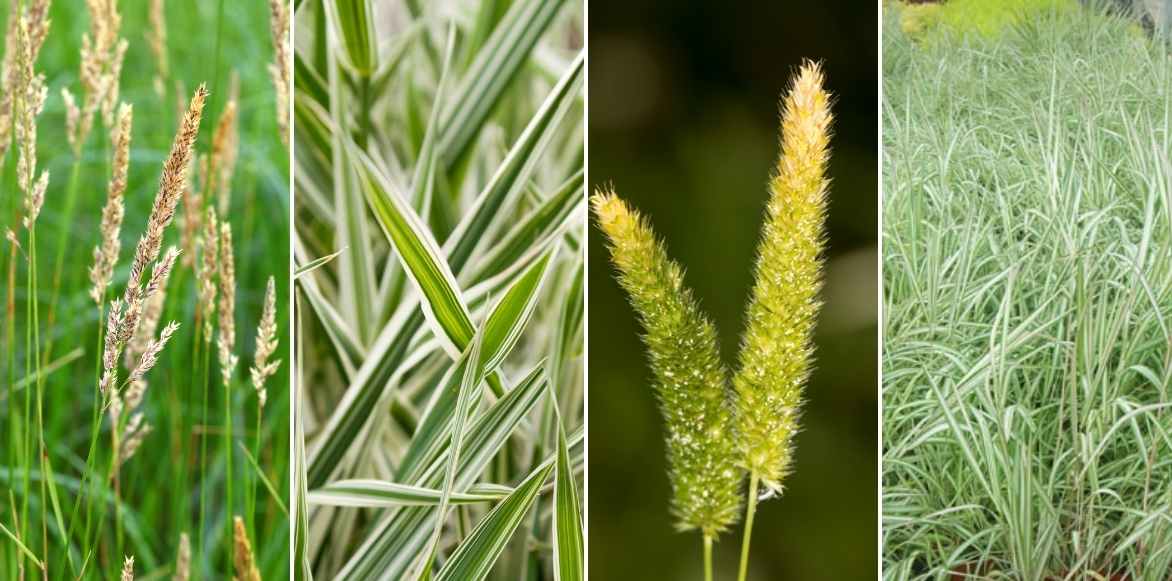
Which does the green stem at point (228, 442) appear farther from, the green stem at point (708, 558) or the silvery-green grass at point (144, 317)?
the green stem at point (708, 558)

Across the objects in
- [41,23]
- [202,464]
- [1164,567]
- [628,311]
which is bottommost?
[1164,567]

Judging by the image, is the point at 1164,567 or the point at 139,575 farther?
the point at 1164,567

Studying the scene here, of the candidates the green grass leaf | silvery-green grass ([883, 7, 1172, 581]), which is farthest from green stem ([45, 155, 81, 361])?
silvery-green grass ([883, 7, 1172, 581])

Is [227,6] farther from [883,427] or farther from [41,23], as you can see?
[883,427]

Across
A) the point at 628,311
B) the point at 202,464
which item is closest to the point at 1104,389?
the point at 628,311

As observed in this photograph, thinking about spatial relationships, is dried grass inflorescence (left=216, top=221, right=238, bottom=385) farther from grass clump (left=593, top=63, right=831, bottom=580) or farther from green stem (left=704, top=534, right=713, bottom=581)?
green stem (left=704, top=534, right=713, bottom=581)

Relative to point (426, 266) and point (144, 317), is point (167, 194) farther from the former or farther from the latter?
point (426, 266)
